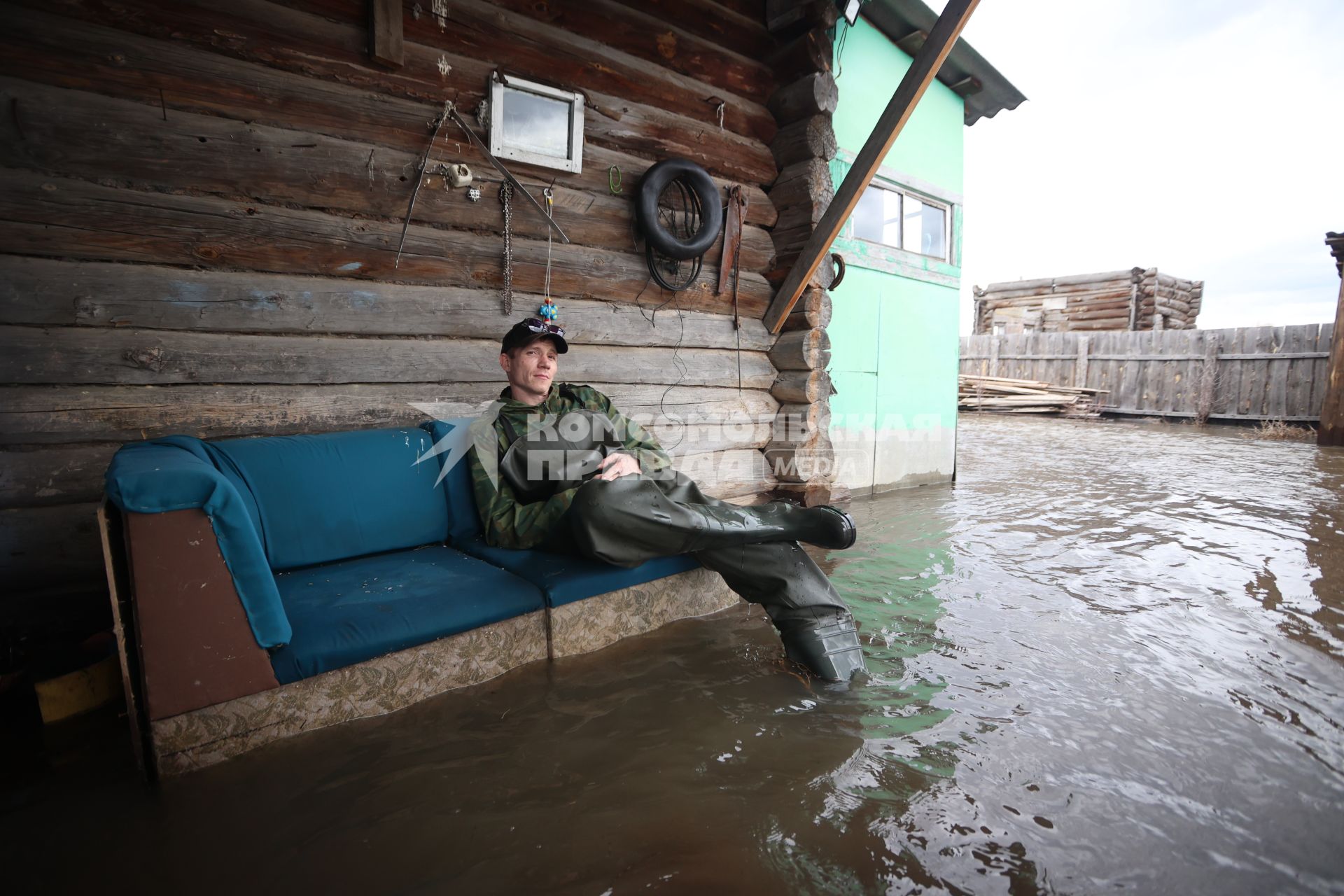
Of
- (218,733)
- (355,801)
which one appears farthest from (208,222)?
(355,801)

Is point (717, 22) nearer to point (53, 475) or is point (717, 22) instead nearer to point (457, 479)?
point (457, 479)

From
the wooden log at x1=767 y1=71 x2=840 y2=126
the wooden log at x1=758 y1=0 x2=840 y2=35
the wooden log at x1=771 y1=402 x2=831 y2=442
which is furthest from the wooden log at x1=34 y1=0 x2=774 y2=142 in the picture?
the wooden log at x1=771 y1=402 x2=831 y2=442

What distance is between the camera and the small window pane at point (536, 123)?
10.9ft

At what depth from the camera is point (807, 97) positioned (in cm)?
439

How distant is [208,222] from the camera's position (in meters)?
2.58

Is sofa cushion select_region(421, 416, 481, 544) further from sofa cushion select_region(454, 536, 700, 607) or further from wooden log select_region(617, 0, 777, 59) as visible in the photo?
wooden log select_region(617, 0, 777, 59)

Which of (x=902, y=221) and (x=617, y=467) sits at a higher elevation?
(x=902, y=221)

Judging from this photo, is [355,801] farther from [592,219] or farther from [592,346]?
[592,219]

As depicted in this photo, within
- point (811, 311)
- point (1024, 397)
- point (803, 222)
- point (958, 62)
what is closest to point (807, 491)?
point (811, 311)

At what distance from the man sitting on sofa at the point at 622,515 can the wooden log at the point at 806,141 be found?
2.78 m

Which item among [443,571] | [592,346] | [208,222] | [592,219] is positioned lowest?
[443,571]

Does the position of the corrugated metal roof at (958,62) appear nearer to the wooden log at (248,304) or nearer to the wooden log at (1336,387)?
the wooden log at (248,304)

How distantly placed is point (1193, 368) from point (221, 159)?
1528cm

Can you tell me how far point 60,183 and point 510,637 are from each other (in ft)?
7.77
